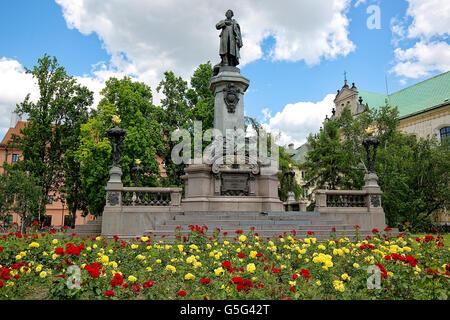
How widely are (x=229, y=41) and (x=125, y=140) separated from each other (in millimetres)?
13918

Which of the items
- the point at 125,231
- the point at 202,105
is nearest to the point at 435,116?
the point at 202,105

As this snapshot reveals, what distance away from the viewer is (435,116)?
143 feet

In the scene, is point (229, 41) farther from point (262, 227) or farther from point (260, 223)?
point (262, 227)

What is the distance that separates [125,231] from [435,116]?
146ft

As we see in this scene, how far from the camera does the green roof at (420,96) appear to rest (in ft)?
148

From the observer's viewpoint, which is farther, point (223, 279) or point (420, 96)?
point (420, 96)

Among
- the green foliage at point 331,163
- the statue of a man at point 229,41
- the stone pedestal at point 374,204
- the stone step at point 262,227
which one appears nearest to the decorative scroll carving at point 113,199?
the stone step at point 262,227

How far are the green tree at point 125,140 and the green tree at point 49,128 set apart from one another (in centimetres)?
336

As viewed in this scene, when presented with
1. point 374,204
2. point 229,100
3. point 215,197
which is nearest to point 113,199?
point 215,197

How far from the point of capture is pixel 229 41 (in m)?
18.6

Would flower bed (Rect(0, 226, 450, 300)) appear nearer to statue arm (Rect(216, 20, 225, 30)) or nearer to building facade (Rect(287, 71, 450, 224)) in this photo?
statue arm (Rect(216, 20, 225, 30))

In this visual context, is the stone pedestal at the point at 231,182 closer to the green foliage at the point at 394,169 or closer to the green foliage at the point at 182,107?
the green foliage at the point at 394,169

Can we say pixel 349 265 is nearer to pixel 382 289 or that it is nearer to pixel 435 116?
pixel 382 289

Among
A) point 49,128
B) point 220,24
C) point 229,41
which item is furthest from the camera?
point 49,128
